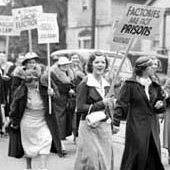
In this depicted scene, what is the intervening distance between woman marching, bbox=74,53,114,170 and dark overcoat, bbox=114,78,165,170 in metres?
0.22

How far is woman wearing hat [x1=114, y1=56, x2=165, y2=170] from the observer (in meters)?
6.56

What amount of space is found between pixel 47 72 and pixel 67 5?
28536 mm

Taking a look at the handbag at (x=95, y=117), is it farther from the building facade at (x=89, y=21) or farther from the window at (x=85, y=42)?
the window at (x=85, y=42)

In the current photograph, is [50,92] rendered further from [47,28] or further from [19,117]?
[47,28]

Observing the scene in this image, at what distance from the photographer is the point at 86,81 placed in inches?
259

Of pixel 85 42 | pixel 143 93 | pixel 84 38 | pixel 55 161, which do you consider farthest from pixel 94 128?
pixel 84 38

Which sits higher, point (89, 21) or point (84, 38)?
point (89, 21)

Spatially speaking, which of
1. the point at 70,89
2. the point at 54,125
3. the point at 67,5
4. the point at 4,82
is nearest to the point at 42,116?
→ the point at 54,125

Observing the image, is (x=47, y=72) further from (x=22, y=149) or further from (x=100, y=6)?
(x=100, y=6)

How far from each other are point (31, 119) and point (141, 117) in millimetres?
1528

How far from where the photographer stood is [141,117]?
656 centimetres

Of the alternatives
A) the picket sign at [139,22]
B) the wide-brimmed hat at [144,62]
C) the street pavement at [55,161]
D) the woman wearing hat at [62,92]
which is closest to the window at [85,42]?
the street pavement at [55,161]

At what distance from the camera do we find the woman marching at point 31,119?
23.5 ft

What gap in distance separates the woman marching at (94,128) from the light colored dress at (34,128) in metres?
0.78
